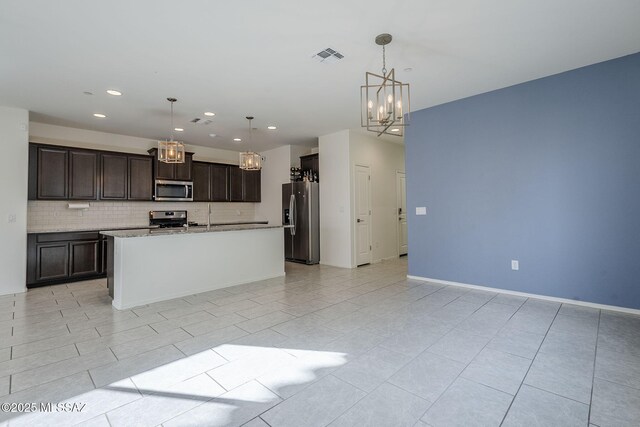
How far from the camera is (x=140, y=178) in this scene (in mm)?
6039

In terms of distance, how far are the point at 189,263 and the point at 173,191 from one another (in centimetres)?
286

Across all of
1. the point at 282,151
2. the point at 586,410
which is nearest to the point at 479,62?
the point at 586,410

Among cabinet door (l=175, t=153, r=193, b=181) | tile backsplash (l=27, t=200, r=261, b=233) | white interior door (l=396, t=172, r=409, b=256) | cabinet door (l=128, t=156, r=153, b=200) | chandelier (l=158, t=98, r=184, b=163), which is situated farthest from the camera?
white interior door (l=396, t=172, r=409, b=256)

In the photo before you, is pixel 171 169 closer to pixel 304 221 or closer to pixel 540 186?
pixel 304 221

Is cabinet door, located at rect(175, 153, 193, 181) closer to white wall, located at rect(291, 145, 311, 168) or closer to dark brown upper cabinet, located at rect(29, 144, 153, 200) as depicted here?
dark brown upper cabinet, located at rect(29, 144, 153, 200)

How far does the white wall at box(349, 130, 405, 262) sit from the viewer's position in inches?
247

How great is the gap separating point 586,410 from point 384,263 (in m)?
4.75

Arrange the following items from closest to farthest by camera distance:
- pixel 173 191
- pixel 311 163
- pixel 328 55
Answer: pixel 328 55
pixel 173 191
pixel 311 163

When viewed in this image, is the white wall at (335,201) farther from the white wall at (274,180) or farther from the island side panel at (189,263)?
the island side panel at (189,263)

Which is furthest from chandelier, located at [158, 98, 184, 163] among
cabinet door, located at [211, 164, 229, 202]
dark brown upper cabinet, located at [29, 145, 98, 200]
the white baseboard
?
the white baseboard

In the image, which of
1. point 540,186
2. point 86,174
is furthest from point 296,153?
point 540,186

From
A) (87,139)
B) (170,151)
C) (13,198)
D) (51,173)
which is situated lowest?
(13,198)

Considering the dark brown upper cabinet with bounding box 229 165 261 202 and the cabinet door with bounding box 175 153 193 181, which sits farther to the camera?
the dark brown upper cabinet with bounding box 229 165 261 202

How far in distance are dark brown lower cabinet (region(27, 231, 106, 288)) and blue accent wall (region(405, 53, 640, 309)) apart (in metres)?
5.72
